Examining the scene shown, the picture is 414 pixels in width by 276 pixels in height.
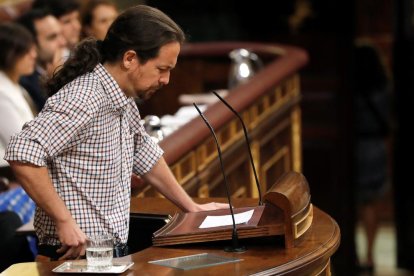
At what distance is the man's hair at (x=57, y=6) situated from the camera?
6566mm

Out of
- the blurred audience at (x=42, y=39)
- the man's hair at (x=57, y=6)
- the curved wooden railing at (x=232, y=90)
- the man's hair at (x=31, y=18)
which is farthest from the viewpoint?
the man's hair at (x=57, y=6)

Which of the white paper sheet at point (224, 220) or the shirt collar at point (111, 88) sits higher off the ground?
the shirt collar at point (111, 88)

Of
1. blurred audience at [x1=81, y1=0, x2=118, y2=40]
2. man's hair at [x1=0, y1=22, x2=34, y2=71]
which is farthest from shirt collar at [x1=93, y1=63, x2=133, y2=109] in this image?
blurred audience at [x1=81, y1=0, x2=118, y2=40]

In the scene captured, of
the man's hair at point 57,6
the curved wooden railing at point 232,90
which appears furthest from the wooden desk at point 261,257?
the man's hair at point 57,6

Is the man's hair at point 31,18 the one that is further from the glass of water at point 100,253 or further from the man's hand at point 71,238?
the glass of water at point 100,253

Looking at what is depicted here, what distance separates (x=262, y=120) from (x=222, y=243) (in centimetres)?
301

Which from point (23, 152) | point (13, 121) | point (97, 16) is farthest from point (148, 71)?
point (97, 16)

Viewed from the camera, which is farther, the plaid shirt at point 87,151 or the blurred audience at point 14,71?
the blurred audience at point 14,71

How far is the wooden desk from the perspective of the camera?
2689mm

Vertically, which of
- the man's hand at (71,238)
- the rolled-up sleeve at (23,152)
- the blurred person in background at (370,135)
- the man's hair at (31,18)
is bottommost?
the blurred person in background at (370,135)

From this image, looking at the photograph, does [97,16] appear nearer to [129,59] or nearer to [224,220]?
[129,59]

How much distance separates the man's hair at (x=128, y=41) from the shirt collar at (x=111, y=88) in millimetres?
31

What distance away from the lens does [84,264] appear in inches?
107

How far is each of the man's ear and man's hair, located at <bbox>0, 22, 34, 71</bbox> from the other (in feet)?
8.47
